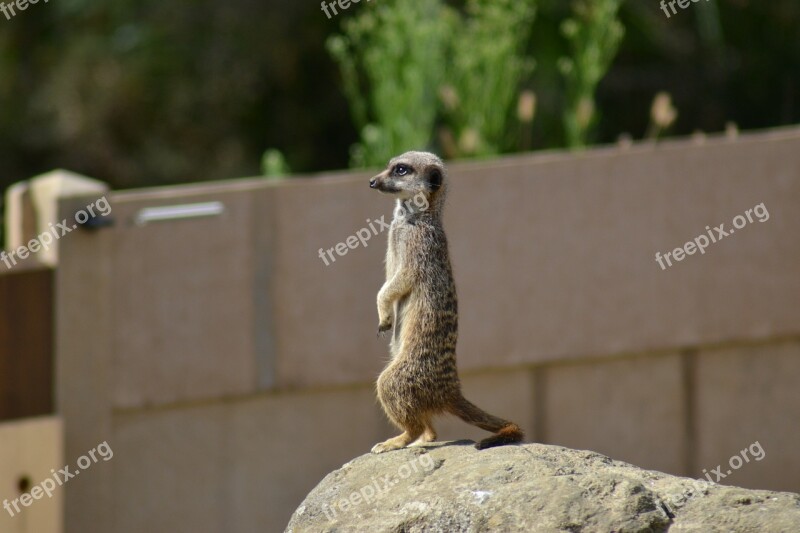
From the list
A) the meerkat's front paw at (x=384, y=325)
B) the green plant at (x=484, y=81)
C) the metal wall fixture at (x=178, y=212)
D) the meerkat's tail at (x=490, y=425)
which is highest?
the green plant at (x=484, y=81)

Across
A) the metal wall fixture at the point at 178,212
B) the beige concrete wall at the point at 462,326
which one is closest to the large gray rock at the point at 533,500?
the beige concrete wall at the point at 462,326

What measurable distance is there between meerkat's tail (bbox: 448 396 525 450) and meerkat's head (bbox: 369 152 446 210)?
0.72 metres

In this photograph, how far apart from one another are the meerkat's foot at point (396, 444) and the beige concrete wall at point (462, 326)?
8.26 feet

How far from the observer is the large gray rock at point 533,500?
3.36m

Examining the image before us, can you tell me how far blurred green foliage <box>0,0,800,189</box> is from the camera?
10.2 metres

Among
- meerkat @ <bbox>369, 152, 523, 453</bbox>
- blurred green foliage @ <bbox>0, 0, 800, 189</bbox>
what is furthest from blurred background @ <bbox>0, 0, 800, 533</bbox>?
meerkat @ <bbox>369, 152, 523, 453</bbox>

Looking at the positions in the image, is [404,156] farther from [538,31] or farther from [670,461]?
[538,31]

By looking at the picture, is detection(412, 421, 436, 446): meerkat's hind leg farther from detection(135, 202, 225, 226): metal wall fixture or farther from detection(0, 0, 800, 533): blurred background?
detection(135, 202, 225, 226): metal wall fixture

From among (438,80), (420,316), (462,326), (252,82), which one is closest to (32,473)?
(462,326)

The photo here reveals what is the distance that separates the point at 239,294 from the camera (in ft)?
21.2

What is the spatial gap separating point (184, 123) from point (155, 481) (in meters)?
5.48

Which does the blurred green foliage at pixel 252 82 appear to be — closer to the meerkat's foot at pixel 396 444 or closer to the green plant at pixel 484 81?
the green plant at pixel 484 81

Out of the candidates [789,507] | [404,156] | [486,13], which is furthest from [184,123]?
[789,507]

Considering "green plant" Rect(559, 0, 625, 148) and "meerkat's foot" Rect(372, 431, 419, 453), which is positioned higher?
"green plant" Rect(559, 0, 625, 148)
